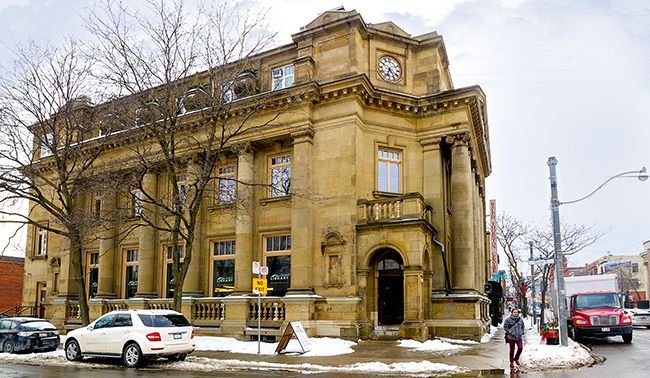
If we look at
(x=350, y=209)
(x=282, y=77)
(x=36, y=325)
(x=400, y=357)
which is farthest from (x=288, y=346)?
(x=282, y=77)

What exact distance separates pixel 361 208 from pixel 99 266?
52.8ft

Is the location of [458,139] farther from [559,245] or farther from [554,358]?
[554,358]

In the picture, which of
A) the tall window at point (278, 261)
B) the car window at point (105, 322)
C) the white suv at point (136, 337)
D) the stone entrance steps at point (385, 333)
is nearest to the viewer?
the white suv at point (136, 337)

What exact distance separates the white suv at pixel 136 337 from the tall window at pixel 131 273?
42.5 feet

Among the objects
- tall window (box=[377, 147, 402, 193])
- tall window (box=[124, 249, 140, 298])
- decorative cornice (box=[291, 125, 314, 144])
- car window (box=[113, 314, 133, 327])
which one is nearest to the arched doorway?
tall window (box=[377, 147, 402, 193])

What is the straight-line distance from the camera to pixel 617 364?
683 inches

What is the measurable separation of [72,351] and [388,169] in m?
15.3

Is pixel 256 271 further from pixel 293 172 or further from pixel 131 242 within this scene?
pixel 131 242

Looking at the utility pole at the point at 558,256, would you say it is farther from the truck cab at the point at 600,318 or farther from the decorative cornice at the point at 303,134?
the decorative cornice at the point at 303,134

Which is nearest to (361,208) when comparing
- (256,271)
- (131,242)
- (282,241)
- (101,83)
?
(282,241)

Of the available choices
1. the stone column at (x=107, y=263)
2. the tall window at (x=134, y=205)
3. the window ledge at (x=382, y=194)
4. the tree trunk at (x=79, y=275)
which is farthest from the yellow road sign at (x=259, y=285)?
the stone column at (x=107, y=263)

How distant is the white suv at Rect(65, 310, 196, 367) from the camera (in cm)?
1711

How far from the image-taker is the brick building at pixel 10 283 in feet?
171

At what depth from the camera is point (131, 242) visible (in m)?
31.8
